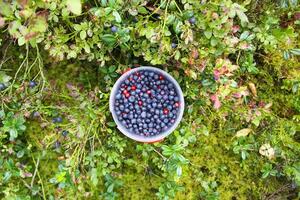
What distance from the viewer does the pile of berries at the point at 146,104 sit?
6.96ft

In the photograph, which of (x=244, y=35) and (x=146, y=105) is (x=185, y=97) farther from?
(x=244, y=35)

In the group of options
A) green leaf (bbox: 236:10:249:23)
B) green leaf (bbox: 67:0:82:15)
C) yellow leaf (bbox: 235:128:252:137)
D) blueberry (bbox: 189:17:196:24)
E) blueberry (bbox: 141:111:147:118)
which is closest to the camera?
green leaf (bbox: 67:0:82:15)

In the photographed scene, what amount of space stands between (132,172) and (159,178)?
14 centimetres

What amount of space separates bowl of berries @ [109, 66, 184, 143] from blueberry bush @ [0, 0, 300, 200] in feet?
Result: 0.24

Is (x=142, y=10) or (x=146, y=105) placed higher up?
(x=142, y=10)

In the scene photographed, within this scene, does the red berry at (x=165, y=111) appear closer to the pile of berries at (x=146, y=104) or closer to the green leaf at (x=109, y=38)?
the pile of berries at (x=146, y=104)

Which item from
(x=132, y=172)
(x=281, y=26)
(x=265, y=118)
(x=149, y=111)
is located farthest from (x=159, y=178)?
(x=281, y=26)

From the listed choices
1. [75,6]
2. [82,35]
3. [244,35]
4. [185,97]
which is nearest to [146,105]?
[185,97]

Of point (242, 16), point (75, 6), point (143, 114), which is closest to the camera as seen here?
point (75, 6)

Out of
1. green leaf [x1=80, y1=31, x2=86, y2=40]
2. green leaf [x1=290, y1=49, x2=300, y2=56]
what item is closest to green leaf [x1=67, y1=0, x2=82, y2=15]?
green leaf [x1=80, y1=31, x2=86, y2=40]

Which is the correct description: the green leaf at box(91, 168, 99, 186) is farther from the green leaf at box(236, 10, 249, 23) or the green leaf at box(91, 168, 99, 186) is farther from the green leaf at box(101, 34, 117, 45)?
the green leaf at box(236, 10, 249, 23)

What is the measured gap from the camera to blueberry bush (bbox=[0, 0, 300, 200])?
2.01 m

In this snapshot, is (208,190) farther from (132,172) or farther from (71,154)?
(71,154)

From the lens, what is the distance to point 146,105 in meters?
2.12
